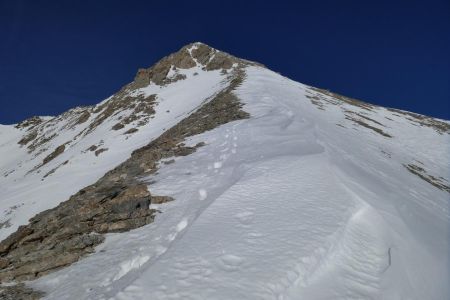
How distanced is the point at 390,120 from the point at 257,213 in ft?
111

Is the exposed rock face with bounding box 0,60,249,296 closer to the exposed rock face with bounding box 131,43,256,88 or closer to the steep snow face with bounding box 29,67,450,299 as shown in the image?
the steep snow face with bounding box 29,67,450,299

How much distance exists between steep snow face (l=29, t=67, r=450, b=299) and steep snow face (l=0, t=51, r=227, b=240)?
37.7 feet

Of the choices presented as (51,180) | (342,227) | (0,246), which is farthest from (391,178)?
(51,180)

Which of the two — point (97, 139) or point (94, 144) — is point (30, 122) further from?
point (94, 144)

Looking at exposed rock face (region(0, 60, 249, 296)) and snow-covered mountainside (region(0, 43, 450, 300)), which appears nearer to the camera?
snow-covered mountainside (region(0, 43, 450, 300))

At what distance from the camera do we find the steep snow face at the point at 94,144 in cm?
2270

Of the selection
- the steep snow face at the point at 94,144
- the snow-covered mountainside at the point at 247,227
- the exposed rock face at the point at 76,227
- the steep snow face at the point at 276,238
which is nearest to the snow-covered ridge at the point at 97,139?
the steep snow face at the point at 94,144

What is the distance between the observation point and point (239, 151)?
49.9ft

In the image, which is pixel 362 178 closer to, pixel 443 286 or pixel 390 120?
pixel 443 286

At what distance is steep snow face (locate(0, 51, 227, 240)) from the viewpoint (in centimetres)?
2270

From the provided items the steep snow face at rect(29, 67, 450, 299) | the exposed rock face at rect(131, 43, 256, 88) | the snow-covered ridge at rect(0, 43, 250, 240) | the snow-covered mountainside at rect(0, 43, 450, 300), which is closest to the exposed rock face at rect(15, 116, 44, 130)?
the snow-covered ridge at rect(0, 43, 250, 240)

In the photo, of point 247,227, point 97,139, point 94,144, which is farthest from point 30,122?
point 247,227

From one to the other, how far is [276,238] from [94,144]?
86.9ft

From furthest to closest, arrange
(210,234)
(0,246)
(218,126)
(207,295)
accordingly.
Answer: (218,126), (0,246), (210,234), (207,295)
